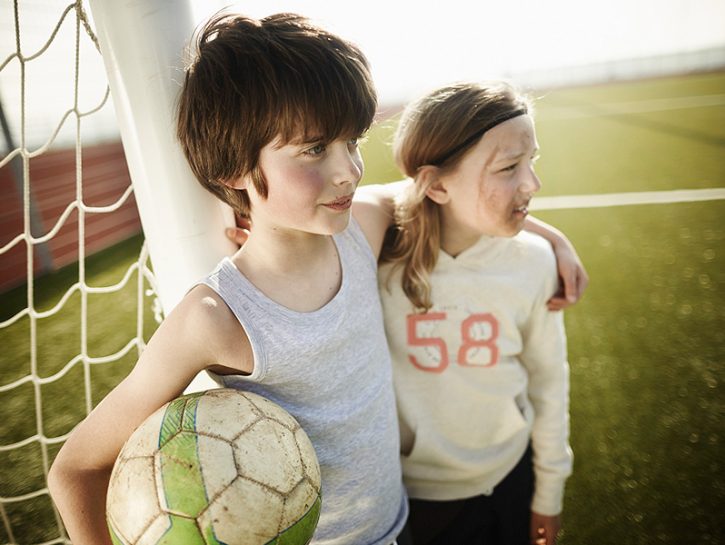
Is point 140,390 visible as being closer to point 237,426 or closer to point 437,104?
point 237,426

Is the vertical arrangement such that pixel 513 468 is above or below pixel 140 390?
below

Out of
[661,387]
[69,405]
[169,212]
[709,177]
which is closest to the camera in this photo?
[169,212]

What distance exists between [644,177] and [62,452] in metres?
7.15

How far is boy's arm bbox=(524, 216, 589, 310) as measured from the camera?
1295 mm

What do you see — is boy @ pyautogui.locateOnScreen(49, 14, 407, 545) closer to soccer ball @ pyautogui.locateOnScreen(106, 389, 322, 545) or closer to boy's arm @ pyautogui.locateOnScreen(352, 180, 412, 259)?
soccer ball @ pyautogui.locateOnScreen(106, 389, 322, 545)

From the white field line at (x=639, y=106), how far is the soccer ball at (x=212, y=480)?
13.0 metres

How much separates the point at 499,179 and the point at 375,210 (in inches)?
13.5

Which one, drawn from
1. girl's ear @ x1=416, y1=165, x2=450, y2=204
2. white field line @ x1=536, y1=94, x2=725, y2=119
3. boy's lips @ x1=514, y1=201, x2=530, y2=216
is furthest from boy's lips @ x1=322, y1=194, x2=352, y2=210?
white field line @ x1=536, y1=94, x2=725, y2=119

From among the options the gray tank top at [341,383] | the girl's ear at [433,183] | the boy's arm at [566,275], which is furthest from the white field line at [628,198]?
the gray tank top at [341,383]

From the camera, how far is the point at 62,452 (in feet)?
2.87

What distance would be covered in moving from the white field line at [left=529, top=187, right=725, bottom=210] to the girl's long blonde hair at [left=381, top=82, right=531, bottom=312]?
4689 mm

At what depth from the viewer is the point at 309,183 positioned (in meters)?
0.91

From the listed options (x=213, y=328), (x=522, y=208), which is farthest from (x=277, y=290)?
(x=522, y=208)

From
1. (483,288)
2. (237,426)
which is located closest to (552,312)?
(483,288)
